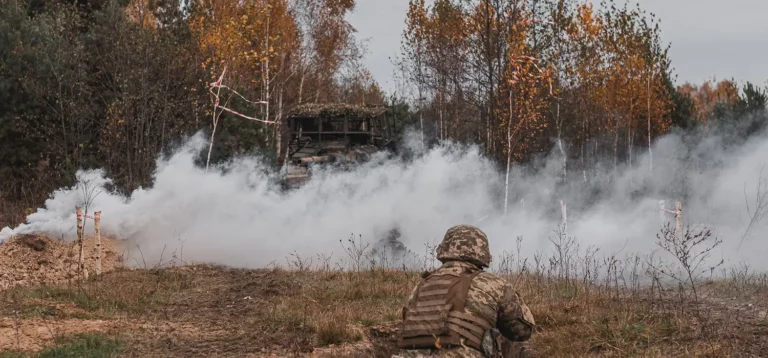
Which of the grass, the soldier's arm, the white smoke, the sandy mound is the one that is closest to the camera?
the soldier's arm

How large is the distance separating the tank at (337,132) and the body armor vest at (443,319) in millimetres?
17808

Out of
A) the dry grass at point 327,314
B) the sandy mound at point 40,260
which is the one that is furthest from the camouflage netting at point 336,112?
the dry grass at point 327,314

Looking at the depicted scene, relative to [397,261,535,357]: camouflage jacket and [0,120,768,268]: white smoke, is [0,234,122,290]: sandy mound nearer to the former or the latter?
[0,120,768,268]: white smoke

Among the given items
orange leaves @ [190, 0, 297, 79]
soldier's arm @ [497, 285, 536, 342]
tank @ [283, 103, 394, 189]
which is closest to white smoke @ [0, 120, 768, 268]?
tank @ [283, 103, 394, 189]

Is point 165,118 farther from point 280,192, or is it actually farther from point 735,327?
point 735,327

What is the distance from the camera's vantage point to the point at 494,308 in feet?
17.8

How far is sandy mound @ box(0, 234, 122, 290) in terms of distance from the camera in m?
14.6

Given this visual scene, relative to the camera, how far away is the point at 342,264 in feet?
57.1

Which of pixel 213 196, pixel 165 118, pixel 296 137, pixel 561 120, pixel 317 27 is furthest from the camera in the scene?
pixel 317 27

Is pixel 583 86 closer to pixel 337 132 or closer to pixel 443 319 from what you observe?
pixel 337 132

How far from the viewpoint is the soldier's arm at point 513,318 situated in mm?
5492

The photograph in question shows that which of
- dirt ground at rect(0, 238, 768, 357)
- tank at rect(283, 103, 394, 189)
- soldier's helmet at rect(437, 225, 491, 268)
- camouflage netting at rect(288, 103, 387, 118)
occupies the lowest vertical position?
dirt ground at rect(0, 238, 768, 357)

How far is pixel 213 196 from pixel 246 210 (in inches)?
39.3

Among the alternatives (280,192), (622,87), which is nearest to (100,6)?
(280,192)
